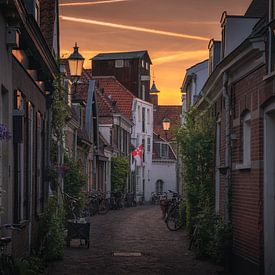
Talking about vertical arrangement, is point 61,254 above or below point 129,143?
below

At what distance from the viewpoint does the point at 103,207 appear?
4266cm

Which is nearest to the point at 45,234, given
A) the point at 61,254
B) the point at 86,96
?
the point at 61,254

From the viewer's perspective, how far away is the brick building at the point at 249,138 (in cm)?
1216

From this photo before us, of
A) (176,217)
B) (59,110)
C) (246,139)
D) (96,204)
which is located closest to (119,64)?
(96,204)

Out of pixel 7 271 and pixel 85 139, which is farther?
pixel 85 139

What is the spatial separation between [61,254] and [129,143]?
48715 mm

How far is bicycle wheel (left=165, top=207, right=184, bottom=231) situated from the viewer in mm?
26844

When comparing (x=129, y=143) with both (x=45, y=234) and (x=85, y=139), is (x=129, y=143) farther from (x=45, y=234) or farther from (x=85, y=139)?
(x=45, y=234)

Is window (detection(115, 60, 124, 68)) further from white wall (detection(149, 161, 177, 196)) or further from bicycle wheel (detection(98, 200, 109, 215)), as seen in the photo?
bicycle wheel (detection(98, 200, 109, 215))

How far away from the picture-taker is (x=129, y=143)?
64.8 m

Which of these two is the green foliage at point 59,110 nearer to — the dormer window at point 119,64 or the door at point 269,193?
the door at point 269,193

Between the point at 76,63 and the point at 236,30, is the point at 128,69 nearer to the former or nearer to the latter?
the point at 76,63

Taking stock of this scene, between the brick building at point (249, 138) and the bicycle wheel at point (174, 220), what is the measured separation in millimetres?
9164

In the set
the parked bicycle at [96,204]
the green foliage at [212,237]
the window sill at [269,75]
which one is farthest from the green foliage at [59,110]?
the parked bicycle at [96,204]
